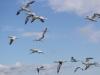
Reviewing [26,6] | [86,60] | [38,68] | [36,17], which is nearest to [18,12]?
[26,6]

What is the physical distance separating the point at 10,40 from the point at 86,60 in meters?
16.8

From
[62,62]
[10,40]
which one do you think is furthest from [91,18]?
[10,40]

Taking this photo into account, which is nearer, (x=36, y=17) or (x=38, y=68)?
(x=36, y=17)

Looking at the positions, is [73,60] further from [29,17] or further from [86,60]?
[29,17]

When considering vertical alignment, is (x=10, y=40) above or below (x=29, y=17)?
below

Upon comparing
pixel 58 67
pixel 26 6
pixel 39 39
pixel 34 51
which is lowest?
pixel 58 67

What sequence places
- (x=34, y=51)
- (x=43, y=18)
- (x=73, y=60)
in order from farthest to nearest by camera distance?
(x=73, y=60) → (x=34, y=51) → (x=43, y=18)

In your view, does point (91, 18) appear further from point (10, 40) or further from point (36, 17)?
point (10, 40)

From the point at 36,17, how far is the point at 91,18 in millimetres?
12792

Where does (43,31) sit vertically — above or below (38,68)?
above

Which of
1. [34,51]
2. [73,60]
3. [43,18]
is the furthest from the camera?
[73,60]

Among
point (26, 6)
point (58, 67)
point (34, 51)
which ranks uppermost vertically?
point (26, 6)

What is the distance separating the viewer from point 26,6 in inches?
2345

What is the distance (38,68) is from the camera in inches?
2461
